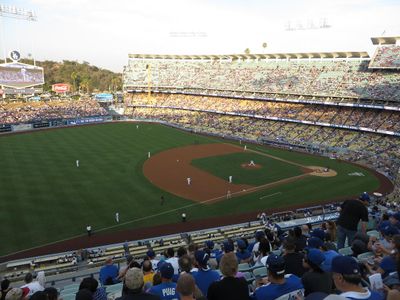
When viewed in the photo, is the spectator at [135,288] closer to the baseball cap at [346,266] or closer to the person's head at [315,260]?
the baseball cap at [346,266]

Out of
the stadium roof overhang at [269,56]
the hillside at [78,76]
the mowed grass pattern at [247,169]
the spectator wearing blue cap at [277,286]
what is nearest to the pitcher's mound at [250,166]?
the mowed grass pattern at [247,169]

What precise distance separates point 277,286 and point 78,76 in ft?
463

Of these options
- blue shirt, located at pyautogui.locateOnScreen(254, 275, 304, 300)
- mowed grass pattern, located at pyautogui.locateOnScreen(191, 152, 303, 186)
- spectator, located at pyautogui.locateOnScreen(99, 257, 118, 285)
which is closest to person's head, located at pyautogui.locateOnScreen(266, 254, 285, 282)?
blue shirt, located at pyautogui.locateOnScreen(254, 275, 304, 300)

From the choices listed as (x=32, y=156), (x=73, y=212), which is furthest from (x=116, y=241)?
(x=32, y=156)

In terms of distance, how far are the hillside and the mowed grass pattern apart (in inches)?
3809

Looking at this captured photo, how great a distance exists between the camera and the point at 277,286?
5.34m

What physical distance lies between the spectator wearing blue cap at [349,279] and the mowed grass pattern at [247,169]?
31.2m

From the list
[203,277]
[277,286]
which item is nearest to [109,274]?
[203,277]

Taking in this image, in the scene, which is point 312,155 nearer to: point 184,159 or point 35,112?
point 184,159

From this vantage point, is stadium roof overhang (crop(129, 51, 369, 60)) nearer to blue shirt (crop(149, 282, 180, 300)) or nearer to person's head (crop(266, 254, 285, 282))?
person's head (crop(266, 254, 285, 282))

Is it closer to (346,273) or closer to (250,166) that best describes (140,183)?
(250,166)

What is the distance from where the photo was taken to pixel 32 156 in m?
43.8

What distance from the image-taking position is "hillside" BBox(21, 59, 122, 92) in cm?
13141

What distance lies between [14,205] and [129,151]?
2101 cm
